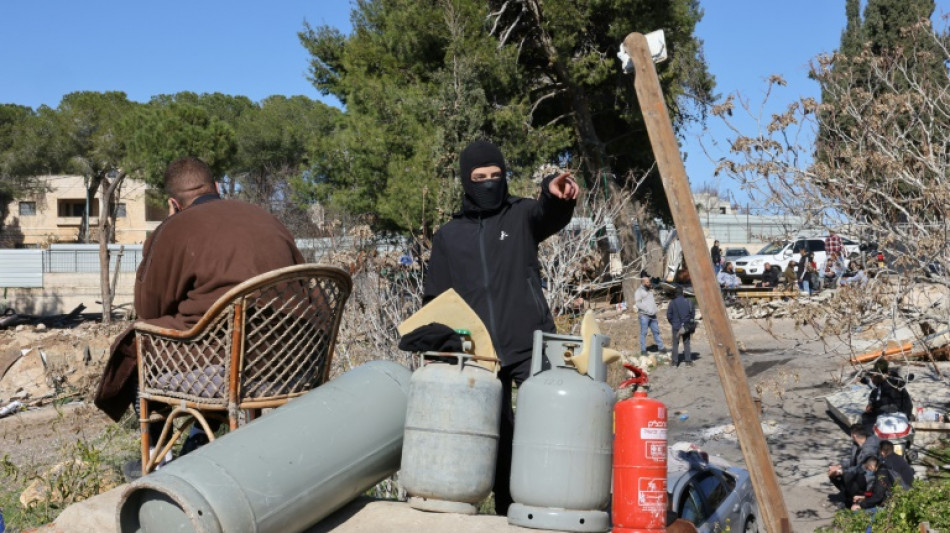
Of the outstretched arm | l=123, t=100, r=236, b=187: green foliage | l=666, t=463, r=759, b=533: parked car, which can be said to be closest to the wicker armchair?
the outstretched arm

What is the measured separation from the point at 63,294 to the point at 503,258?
40.8 metres

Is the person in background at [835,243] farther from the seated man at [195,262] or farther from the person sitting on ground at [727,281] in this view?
the person sitting on ground at [727,281]

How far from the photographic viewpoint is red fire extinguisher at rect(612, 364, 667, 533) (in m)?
3.86

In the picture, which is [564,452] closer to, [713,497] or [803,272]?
[713,497]

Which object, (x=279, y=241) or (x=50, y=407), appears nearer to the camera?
(x=279, y=241)

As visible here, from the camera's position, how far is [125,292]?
4097 cm

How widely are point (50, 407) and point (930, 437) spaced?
14.7m

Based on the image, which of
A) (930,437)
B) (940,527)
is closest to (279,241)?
(940,527)

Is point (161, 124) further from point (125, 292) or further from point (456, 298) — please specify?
point (456, 298)

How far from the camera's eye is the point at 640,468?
389cm

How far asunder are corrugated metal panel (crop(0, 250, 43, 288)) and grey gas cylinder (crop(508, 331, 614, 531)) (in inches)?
1623

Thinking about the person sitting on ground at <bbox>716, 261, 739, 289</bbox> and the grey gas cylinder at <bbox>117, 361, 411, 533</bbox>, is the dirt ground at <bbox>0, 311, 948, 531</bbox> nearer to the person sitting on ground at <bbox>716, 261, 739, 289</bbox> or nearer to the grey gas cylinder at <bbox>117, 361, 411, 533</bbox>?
the person sitting on ground at <bbox>716, 261, 739, 289</bbox>

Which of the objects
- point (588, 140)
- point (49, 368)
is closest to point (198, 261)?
point (49, 368)

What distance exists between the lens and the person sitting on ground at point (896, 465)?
9945mm
